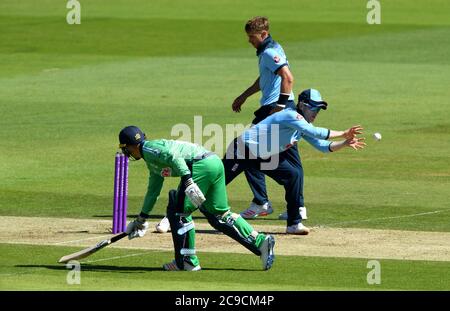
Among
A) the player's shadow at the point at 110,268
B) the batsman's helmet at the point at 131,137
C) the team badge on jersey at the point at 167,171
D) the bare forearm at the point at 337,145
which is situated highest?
the batsman's helmet at the point at 131,137

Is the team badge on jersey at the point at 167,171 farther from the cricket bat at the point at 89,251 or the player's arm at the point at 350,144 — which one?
the player's arm at the point at 350,144

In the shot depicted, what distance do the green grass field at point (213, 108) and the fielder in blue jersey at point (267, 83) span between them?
35 cm

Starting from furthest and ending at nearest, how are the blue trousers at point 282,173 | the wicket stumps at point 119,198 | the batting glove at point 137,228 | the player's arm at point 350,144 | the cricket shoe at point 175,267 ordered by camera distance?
1. the blue trousers at point 282,173
2. the wicket stumps at point 119,198
3. the player's arm at point 350,144
4. the batting glove at point 137,228
5. the cricket shoe at point 175,267

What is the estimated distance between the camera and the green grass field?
14.8 meters

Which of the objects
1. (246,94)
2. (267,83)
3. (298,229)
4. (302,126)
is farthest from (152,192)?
(246,94)

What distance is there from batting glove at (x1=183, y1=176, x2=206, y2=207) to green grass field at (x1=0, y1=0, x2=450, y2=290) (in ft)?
2.60

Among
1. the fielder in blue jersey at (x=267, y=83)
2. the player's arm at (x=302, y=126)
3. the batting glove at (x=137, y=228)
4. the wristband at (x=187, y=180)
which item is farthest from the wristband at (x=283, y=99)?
the wristband at (x=187, y=180)

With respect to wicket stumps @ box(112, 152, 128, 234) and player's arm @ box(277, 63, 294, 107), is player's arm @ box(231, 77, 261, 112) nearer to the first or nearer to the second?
player's arm @ box(277, 63, 294, 107)

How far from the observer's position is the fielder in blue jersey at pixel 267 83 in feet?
58.0

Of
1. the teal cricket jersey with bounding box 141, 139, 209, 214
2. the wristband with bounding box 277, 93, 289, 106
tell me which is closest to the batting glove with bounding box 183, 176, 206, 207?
the teal cricket jersey with bounding box 141, 139, 209, 214

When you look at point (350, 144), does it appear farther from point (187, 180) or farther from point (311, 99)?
point (187, 180)

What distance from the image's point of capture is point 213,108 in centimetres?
3030

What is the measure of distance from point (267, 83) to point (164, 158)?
426cm
